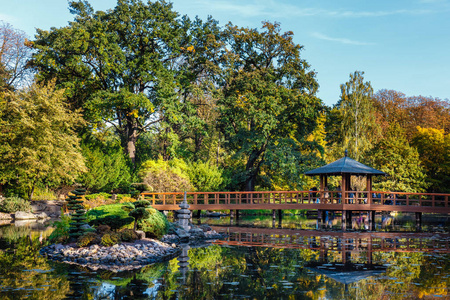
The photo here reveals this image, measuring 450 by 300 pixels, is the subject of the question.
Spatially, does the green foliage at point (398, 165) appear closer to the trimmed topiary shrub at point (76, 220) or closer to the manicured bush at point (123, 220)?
the manicured bush at point (123, 220)

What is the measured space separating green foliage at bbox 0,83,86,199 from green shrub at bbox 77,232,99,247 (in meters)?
18.8

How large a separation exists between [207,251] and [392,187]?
33.1 meters

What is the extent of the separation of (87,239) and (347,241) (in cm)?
1061

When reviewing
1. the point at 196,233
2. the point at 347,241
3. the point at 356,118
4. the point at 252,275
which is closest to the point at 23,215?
the point at 196,233

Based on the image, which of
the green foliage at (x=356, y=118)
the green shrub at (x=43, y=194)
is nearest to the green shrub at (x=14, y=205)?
the green shrub at (x=43, y=194)

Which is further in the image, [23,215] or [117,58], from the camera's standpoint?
[117,58]

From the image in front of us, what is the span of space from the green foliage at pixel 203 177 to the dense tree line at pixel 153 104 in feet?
0.28

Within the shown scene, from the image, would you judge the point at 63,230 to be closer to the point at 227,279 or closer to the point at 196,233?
the point at 196,233

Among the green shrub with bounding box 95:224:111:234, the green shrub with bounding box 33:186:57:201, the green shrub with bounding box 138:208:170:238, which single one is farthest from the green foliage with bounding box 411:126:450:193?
the green shrub with bounding box 95:224:111:234

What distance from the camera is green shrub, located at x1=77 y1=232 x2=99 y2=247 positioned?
14.4 meters

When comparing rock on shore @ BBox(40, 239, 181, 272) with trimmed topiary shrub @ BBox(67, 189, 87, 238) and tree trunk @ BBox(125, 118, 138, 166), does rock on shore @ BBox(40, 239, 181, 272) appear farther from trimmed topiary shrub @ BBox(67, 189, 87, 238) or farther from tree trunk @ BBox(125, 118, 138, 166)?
tree trunk @ BBox(125, 118, 138, 166)

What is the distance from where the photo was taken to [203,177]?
38031 millimetres

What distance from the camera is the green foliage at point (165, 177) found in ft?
117

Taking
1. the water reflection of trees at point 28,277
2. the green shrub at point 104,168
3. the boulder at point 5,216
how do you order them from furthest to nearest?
the green shrub at point 104,168, the boulder at point 5,216, the water reflection of trees at point 28,277
